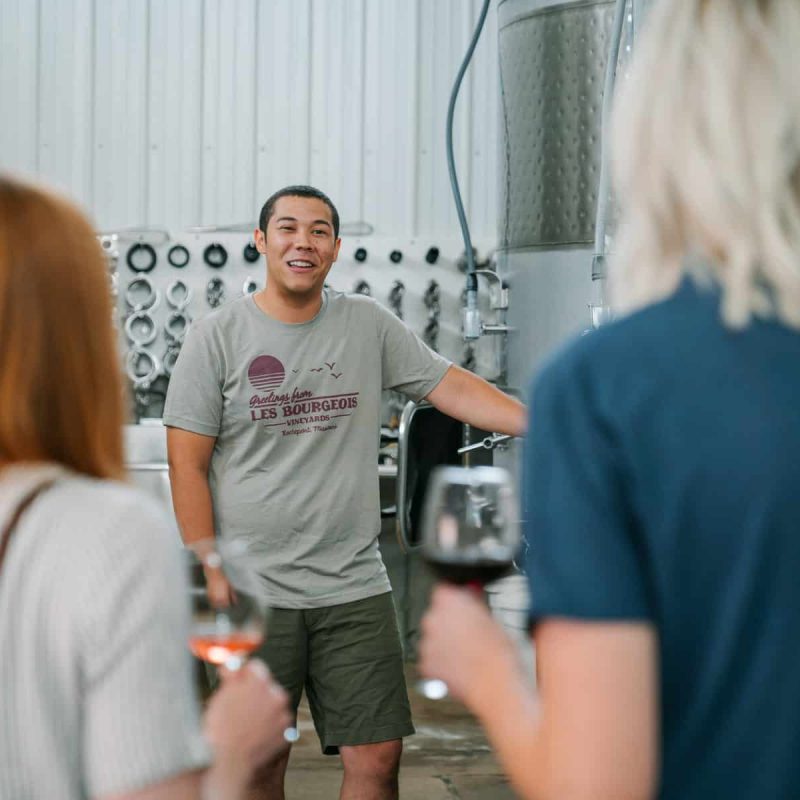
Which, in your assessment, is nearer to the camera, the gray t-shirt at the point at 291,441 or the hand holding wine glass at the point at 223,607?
the hand holding wine glass at the point at 223,607

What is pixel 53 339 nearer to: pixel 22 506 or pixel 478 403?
pixel 22 506

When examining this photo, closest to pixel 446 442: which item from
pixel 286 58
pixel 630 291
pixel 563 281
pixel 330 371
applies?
pixel 563 281

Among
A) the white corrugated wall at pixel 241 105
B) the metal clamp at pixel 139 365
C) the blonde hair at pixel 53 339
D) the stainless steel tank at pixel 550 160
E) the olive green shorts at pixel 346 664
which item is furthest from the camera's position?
the white corrugated wall at pixel 241 105

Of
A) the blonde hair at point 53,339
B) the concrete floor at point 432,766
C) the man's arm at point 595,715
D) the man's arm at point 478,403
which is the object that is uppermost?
the blonde hair at point 53,339

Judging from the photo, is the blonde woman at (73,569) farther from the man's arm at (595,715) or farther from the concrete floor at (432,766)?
the concrete floor at (432,766)

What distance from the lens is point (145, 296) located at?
5.63m

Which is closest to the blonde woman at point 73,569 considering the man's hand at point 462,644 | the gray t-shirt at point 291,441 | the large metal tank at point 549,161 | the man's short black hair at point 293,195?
the man's hand at point 462,644

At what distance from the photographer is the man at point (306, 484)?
9.33ft

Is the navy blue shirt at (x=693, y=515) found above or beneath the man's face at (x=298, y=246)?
beneath

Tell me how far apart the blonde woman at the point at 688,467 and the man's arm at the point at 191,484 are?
1979 millimetres

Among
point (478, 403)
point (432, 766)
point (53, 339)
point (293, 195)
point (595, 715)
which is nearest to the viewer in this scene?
point (595, 715)

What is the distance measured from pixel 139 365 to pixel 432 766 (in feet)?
7.91

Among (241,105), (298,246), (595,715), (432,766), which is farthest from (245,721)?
(241,105)

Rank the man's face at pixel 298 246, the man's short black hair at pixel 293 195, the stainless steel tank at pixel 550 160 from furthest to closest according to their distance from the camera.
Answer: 1. the stainless steel tank at pixel 550 160
2. the man's short black hair at pixel 293 195
3. the man's face at pixel 298 246
